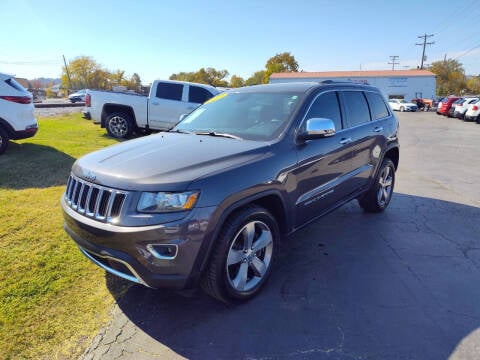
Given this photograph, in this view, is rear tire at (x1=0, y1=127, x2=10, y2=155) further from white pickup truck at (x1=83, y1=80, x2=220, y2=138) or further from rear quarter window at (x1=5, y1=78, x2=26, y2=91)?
white pickup truck at (x1=83, y1=80, x2=220, y2=138)

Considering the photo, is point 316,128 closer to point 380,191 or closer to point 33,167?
point 380,191

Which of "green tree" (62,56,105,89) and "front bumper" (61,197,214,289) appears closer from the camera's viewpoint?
"front bumper" (61,197,214,289)

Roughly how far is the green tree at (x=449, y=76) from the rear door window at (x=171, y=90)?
8103cm

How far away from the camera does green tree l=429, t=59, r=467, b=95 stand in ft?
249

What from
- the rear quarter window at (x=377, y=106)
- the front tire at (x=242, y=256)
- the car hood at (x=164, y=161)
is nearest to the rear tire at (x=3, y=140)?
the car hood at (x=164, y=161)

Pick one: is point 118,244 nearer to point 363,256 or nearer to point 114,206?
point 114,206

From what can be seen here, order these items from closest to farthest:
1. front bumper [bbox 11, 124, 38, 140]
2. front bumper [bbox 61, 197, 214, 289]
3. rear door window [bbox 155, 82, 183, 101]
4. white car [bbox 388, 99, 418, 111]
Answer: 1. front bumper [bbox 61, 197, 214, 289]
2. front bumper [bbox 11, 124, 38, 140]
3. rear door window [bbox 155, 82, 183, 101]
4. white car [bbox 388, 99, 418, 111]

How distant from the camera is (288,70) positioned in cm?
8475

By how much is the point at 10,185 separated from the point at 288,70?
85.2m

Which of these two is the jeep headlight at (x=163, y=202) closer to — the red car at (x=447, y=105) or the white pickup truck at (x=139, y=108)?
the white pickup truck at (x=139, y=108)

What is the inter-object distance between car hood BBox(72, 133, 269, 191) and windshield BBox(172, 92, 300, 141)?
24cm

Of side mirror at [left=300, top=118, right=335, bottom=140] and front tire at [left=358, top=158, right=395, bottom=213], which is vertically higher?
side mirror at [left=300, top=118, right=335, bottom=140]

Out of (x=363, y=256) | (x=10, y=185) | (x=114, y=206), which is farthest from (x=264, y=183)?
(x=10, y=185)

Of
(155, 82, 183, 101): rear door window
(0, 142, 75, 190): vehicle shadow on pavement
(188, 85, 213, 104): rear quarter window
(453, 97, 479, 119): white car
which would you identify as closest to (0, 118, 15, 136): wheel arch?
(0, 142, 75, 190): vehicle shadow on pavement
